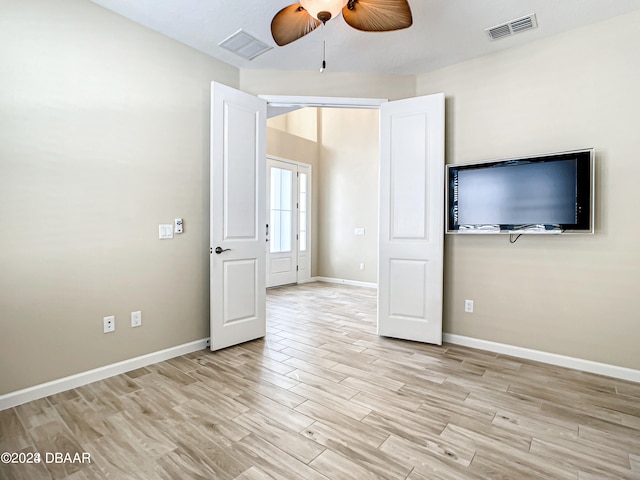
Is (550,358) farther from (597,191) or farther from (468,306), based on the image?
(597,191)

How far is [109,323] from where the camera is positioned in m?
2.62

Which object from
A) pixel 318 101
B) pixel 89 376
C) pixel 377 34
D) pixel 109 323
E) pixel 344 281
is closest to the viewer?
pixel 89 376

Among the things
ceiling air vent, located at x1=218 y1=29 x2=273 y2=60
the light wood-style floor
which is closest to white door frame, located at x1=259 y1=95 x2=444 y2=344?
ceiling air vent, located at x1=218 y1=29 x2=273 y2=60

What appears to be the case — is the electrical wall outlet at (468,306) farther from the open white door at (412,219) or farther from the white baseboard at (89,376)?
the white baseboard at (89,376)

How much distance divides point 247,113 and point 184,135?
2.13 ft

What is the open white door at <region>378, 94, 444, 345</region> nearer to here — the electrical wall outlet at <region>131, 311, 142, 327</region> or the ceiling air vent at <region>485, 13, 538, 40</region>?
the ceiling air vent at <region>485, 13, 538, 40</region>

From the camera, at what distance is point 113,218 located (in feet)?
8.61

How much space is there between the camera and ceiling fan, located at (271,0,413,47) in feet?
5.98

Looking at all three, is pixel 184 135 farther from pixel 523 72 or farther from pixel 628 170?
pixel 628 170

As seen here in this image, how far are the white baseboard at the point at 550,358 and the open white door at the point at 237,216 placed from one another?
2.08 metres

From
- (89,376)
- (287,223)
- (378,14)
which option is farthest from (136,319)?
(287,223)

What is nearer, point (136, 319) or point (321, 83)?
point (136, 319)

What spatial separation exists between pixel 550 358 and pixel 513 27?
2797 millimetres

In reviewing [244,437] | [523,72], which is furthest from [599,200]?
[244,437]
